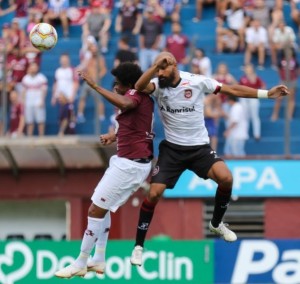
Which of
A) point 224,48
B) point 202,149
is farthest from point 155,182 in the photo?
point 224,48

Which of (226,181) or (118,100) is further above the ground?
(118,100)

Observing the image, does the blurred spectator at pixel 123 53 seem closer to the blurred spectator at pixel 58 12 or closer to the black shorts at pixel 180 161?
the blurred spectator at pixel 58 12

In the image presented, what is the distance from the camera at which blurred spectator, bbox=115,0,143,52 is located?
2842 centimetres

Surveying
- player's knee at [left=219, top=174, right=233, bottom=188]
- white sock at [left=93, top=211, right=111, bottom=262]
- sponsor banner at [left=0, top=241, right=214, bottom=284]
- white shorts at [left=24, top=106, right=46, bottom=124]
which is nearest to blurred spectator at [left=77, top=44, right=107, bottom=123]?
white shorts at [left=24, top=106, right=46, bottom=124]

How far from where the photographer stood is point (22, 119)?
86.8 ft

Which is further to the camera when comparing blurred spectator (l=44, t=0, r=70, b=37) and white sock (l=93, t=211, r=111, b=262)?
blurred spectator (l=44, t=0, r=70, b=37)

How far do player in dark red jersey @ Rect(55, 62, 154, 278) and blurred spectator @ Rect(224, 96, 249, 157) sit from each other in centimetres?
886

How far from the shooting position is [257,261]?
75.5 ft

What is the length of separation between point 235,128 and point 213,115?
510 millimetres

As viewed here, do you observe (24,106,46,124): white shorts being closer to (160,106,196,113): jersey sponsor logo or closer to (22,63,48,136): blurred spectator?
(22,63,48,136): blurred spectator

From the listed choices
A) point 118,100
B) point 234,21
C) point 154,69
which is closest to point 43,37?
point 118,100

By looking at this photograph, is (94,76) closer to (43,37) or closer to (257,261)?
(257,261)

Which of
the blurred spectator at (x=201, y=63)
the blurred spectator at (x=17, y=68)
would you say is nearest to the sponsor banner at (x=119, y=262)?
the blurred spectator at (x=17, y=68)

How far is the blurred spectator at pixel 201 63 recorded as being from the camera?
1045 inches
